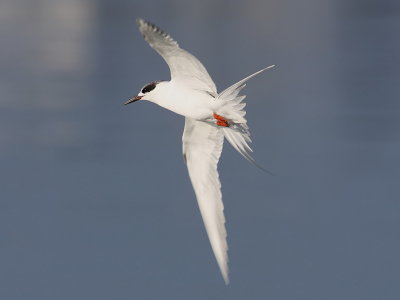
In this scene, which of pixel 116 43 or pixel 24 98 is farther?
pixel 116 43

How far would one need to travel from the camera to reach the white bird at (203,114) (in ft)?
20.0

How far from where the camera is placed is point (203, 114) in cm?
612

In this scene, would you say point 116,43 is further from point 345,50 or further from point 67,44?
point 345,50

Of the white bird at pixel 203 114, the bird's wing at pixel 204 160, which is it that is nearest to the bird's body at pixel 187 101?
the white bird at pixel 203 114

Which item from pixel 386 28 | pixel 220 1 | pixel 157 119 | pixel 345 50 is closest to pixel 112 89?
pixel 157 119

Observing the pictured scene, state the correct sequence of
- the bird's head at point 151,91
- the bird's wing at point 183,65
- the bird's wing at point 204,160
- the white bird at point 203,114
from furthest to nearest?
the bird's wing at point 204,160 → the bird's head at point 151,91 → the white bird at point 203,114 → the bird's wing at point 183,65

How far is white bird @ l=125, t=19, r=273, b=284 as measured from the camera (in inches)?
241

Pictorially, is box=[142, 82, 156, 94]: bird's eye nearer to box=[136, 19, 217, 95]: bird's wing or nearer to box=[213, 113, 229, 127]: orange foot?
box=[136, 19, 217, 95]: bird's wing

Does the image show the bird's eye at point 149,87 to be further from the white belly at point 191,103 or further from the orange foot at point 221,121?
the orange foot at point 221,121

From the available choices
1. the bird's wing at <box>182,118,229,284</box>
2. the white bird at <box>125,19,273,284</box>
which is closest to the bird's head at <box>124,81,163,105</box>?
the white bird at <box>125,19,273,284</box>

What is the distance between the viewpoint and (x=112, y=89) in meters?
13.1

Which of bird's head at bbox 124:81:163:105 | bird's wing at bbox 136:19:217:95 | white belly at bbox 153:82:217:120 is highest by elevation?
bird's wing at bbox 136:19:217:95

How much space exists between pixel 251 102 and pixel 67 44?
178 inches

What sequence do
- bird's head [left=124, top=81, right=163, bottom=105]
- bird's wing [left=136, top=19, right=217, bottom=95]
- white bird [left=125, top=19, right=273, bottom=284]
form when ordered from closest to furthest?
bird's wing [left=136, top=19, right=217, bottom=95] < white bird [left=125, top=19, right=273, bottom=284] < bird's head [left=124, top=81, right=163, bottom=105]
